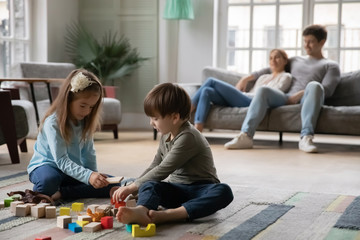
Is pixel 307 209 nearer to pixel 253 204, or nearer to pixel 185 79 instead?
pixel 253 204

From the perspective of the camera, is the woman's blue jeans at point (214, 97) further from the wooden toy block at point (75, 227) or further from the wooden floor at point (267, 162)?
the wooden toy block at point (75, 227)

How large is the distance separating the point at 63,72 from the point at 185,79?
55.3 inches

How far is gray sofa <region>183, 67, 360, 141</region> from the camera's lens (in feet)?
15.0

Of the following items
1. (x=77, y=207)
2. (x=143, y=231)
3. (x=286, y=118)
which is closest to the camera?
(x=143, y=231)

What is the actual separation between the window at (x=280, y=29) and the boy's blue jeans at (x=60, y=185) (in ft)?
13.4

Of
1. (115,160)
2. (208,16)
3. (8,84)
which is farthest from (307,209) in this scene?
(208,16)

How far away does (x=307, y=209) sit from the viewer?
7.22ft

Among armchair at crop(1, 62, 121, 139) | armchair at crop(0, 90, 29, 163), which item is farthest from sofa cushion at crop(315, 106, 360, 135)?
armchair at crop(0, 90, 29, 163)

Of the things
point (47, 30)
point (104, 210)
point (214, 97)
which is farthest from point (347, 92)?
point (104, 210)

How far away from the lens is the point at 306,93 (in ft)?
15.4

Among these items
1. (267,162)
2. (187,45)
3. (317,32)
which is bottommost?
(267,162)

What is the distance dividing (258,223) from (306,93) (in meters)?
2.91

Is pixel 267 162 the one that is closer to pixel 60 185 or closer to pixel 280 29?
pixel 60 185

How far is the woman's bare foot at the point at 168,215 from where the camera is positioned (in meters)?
1.90
